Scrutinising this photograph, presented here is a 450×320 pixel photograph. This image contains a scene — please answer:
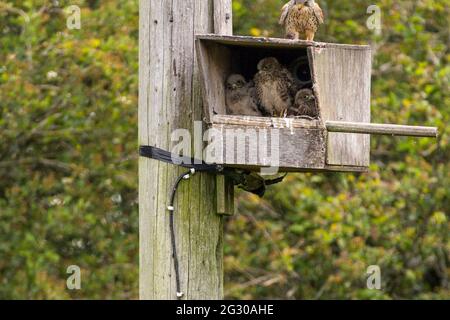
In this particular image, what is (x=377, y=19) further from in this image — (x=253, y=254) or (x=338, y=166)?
(x=338, y=166)

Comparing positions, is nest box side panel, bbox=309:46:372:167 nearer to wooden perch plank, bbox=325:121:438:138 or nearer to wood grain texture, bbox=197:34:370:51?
wood grain texture, bbox=197:34:370:51

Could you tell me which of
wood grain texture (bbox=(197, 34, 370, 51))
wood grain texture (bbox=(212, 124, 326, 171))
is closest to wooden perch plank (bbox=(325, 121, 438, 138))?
wood grain texture (bbox=(212, 124, 326, 171))

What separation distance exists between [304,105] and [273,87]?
19 cm

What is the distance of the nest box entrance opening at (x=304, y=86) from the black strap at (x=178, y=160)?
83 millimetres

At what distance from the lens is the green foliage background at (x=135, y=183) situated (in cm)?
923

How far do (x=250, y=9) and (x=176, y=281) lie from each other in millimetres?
5816

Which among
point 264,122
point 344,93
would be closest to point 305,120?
point 264,122

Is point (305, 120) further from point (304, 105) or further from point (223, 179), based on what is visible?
point (223, 179)

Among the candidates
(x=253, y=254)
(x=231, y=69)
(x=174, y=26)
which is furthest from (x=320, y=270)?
(x=174, y=26)

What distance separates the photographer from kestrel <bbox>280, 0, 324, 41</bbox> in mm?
5445

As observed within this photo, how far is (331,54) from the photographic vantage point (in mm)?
5152

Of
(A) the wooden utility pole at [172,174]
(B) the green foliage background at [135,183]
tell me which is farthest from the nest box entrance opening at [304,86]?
(B) the green foliage background at [135,183]

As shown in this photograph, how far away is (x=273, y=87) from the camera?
5.26 m

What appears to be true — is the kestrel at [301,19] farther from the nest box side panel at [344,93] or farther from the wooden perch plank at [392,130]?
the wooden perch plank at [392,130]
